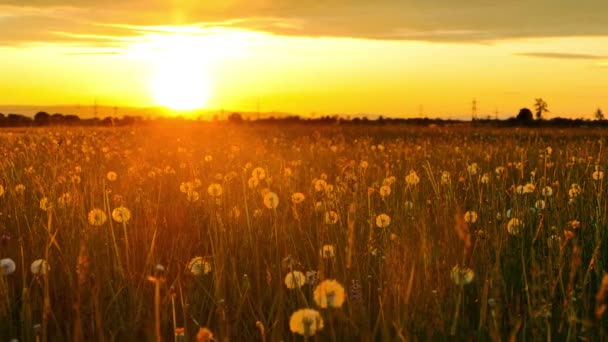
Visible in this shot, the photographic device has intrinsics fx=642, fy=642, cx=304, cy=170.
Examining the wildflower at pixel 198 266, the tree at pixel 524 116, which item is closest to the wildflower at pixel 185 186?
the wildflower at pixel 198 266

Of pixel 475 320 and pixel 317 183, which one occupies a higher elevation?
pixel 317 183

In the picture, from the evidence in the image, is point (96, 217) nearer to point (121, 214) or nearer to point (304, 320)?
point (121, 214)

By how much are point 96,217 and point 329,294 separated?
192 cm

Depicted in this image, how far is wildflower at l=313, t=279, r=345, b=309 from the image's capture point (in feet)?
5.62

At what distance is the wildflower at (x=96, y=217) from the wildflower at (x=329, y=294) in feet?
5.92

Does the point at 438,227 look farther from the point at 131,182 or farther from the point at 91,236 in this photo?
the point at 131,182

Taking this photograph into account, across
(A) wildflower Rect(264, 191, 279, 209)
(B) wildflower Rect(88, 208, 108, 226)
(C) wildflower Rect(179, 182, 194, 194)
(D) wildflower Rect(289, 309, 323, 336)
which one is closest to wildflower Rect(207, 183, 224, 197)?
(C) wildflower Rect(179, 182, 194, 194)

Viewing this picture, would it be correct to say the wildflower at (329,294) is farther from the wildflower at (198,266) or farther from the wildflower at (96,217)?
the wildflower at (96,217)

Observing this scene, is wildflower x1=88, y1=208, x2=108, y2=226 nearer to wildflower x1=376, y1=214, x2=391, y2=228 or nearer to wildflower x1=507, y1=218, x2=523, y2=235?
wildflower x1=376, y1=214, x2=391, y2=228

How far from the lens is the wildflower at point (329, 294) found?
1.71 m

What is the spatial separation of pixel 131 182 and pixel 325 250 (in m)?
3.37

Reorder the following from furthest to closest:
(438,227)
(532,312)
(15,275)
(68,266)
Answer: (438,227), (15,275), (68,266), (532,312)

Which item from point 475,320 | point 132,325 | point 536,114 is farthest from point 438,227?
point 536,114

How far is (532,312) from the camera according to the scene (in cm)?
197
